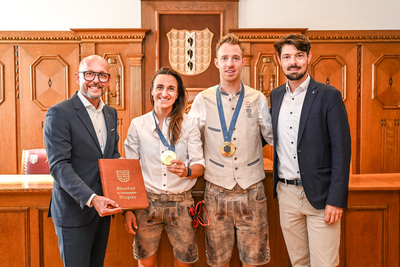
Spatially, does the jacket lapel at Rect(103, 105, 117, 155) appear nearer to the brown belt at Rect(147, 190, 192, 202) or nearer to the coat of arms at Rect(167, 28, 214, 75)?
the brown belt at Rect(147, 190, 192, 202)

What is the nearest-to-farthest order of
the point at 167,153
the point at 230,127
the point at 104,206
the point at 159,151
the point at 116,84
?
the point at 104,206, the point at 167,153, the point at 159,151, the point at 230,127, the point at 116,84

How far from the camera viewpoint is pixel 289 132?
1872 millimetres

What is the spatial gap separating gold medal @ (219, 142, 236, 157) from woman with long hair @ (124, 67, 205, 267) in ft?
0.54

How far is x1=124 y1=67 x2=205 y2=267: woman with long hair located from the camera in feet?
6.06

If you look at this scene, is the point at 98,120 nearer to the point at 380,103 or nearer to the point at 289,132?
the point at 289,132

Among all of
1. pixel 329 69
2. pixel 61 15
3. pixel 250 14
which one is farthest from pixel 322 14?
pixel 61 15

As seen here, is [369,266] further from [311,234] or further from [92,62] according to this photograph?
→ [92,62]

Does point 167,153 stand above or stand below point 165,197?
above

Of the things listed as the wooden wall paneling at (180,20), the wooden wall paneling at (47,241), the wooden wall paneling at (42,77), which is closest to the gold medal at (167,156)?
the wooden wall paneling at (47,241)

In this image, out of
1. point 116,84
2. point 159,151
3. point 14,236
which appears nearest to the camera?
point 159,151

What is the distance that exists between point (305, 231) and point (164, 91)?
131cm

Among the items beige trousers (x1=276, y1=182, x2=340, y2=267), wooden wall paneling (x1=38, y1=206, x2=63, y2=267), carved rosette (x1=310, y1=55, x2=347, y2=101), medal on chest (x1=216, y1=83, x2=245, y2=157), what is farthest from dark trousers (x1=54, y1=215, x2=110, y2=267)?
carved rosette (x1=310, y1=55, x2=347, y2=101)

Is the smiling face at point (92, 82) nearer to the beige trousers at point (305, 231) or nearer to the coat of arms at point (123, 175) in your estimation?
the coat of arms at point (123, 175)

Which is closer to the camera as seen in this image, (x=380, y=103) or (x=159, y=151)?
(x=159, y=151)
